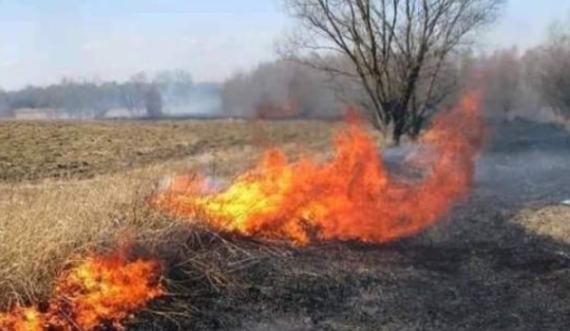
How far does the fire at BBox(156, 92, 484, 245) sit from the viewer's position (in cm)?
892

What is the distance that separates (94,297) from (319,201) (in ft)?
13.6

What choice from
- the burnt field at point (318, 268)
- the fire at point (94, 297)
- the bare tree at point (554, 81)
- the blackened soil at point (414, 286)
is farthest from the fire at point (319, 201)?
the bare tree at point (554, 81)

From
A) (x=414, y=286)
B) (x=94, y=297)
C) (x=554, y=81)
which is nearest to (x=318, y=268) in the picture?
(x=414, y=286)

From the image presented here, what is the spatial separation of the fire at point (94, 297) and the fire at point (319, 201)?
157cm

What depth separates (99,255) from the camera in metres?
6.78

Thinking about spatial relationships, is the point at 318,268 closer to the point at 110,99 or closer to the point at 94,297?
the point at 94,297

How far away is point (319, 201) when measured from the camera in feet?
32.1

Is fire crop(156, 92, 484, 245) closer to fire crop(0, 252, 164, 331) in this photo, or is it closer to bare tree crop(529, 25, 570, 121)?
fire crop(0, 252, 164, 331)

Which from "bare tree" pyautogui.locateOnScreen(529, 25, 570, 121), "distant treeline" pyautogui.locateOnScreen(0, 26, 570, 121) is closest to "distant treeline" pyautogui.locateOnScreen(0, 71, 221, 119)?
"distant treeline" pyautogui.locateOnScreen(0, 26, 570, 121)

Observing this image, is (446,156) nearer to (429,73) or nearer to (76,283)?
(429,73)

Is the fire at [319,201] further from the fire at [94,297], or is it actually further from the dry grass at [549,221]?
the fire at [94,297]

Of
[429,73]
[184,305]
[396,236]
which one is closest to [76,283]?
[184,305]

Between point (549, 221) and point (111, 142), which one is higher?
point (111, 142)

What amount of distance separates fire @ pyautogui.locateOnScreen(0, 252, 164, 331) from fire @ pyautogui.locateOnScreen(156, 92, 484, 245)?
1.57 m
